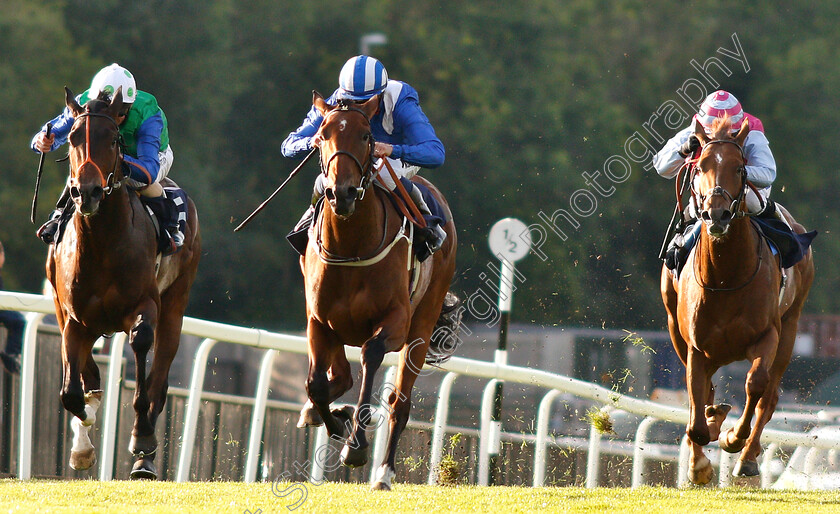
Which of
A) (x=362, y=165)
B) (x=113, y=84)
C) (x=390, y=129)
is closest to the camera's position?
(x=362, y=165)

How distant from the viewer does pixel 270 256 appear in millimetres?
26047

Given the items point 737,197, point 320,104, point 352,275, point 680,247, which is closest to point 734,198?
point 737,197

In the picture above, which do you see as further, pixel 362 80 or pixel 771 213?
pixel 771 213

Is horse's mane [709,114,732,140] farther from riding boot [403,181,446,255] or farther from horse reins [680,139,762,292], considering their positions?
riding boot [403,181,446,255]

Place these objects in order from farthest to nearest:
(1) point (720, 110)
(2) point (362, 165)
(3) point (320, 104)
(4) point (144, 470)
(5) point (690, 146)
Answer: (1) point (720, 110) < (4) point (144, 470) < (5) point (690, 146) < (3) point (320, 104) < (2) point (362, 165)

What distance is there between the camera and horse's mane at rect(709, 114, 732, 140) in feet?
23.7

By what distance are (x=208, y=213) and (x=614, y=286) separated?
→ 34.4 feet

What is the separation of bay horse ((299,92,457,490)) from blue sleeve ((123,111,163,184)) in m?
1.07

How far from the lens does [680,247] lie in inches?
313

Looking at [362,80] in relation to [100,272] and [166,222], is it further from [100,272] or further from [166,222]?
[100,272]

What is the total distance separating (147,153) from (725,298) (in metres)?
3.39

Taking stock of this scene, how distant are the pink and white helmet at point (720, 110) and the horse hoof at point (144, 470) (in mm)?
3803

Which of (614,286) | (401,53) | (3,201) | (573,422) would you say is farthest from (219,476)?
(401,53)

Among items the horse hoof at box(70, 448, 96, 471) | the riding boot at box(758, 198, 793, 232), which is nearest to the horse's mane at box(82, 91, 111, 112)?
the horse hoof at box(70, 448, 96, 471)
